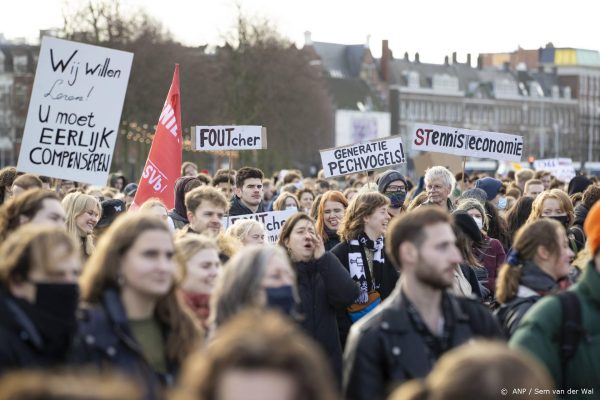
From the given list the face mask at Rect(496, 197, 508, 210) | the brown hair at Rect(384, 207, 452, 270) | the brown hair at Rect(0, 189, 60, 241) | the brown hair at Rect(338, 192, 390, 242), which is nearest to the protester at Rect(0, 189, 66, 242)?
the brown hair at Rect(0, 189, 60, 241)

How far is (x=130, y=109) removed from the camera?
57.1 m

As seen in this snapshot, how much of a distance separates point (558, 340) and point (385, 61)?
418ft

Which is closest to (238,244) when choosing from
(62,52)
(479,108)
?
(62,52)

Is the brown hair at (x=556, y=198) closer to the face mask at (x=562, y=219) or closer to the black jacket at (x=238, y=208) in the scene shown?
the face mask at (x=562, y=219)

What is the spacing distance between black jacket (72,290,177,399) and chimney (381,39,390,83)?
418 feet

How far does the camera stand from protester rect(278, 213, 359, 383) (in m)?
9.02

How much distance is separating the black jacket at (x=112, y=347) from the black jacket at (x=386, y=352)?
0.78 metres

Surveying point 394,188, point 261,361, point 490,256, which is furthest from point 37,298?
point 394,188

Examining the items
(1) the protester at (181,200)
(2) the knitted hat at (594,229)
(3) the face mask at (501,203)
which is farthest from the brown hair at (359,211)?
(3) the face mask at (501,203)

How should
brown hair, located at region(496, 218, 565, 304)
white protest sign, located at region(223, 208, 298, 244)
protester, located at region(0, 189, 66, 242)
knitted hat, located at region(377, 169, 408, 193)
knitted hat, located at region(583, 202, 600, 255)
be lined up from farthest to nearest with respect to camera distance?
knitted hat, located at region(377, 169, 408, 193), white protest sign, located at region(223, 208, 298, 244), brown hair, located at region(496, 218, 565, 304), protester, located at region(0, 189, 66, 242), knitted hat, located at region(583, 202, 600, 255)

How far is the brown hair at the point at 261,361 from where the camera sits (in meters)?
3.43

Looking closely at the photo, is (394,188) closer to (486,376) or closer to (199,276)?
(199,276)

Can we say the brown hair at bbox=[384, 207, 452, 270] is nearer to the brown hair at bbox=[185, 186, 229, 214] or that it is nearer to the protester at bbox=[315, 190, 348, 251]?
the brown hair at bbox=[185, 186, 229, 214]

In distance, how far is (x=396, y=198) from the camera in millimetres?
12594
